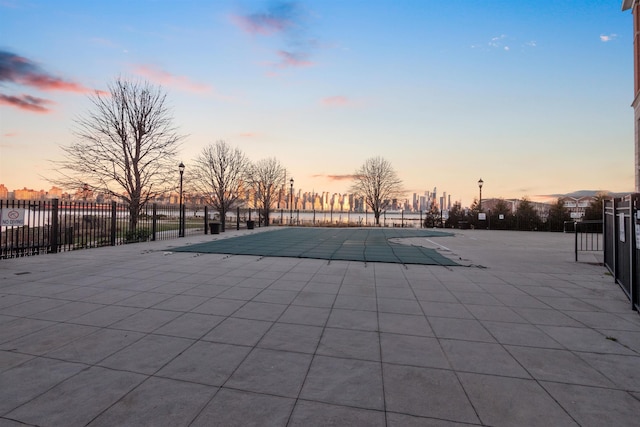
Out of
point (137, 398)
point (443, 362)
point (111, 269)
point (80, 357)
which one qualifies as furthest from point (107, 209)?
point (443, 362)

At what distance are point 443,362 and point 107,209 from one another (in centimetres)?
1623

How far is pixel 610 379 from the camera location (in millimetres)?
3148

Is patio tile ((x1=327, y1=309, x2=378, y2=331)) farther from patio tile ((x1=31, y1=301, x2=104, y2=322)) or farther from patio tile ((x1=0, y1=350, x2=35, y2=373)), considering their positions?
patio tile ((x1=31, y1=301, x2=104, y2=322))

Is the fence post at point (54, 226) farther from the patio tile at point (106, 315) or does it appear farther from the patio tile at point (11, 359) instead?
the patio tile at point (11, 359)

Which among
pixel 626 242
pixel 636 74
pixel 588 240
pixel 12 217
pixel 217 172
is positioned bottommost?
pixel 588 240

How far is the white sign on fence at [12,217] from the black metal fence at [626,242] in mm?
16492

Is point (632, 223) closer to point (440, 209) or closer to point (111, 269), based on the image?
point (111, 269)

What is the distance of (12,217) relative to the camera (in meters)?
10.1

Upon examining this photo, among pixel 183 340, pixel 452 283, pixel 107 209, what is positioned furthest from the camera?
pixel 107 209

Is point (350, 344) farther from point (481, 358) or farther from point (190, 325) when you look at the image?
point (190, 325)

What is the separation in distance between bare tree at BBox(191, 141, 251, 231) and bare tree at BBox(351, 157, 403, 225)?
68.8ft

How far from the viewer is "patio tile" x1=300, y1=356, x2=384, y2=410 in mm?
2744

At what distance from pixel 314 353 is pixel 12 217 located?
478 inches

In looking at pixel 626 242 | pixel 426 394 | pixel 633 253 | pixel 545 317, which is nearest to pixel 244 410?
pixel 426 394
